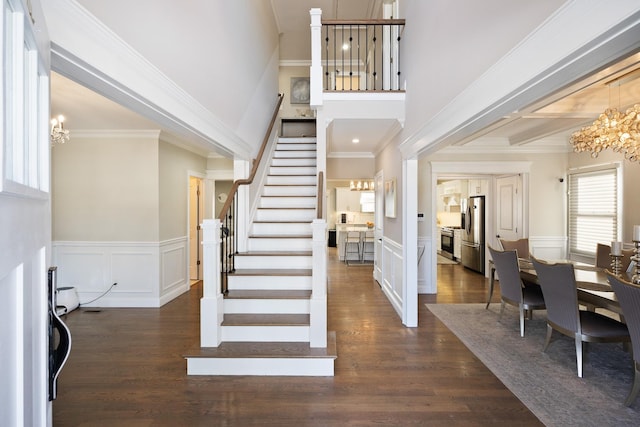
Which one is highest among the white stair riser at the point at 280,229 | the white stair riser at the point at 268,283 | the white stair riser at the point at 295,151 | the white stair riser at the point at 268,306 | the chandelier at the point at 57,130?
the white stair riser at the point at 295,151

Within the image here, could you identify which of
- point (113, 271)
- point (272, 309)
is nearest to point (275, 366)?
point (272, 309)

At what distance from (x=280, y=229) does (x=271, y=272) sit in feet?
2.87

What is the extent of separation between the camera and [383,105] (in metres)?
4.16

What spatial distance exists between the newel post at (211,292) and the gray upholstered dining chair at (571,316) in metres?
3.01

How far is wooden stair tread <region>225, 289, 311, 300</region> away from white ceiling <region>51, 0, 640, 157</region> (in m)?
2.35

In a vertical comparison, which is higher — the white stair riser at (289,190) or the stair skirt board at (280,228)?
the white stair riser at (289,190)

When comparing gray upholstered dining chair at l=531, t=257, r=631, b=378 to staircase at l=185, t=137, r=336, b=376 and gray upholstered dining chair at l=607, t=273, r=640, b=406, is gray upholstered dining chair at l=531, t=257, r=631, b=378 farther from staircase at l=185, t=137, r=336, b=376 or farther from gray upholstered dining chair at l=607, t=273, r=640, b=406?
staircase at l=185, t=137, r=336, b=376

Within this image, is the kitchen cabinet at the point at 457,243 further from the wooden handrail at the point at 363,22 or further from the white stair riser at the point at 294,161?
the wooden handrail at the point at 363,22

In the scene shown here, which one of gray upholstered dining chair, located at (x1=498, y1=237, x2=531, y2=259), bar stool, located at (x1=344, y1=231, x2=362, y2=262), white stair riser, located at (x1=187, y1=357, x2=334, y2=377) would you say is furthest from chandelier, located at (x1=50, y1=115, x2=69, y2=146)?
bar stool, located at (x1=344, y1=231, x2=362, y2=262)

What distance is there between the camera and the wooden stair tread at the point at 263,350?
269 cm

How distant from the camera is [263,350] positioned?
2.75 m

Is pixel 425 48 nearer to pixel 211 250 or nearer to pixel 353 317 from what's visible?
pixel 211 250

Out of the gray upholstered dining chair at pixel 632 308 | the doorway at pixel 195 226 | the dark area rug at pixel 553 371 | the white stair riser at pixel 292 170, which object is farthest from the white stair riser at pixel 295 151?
the gray upholstered dining chair at pixel 632 308

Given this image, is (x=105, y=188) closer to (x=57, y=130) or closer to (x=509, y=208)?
(x=57, y=130)
